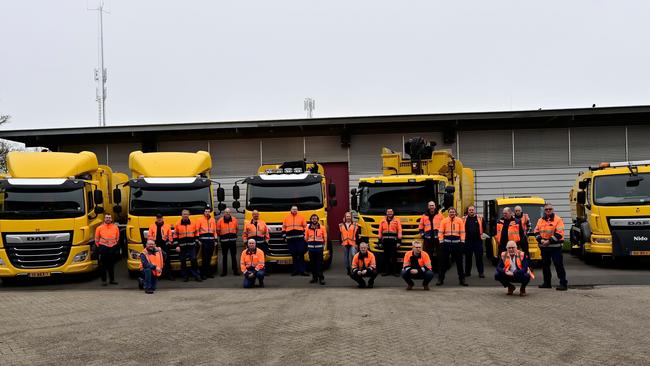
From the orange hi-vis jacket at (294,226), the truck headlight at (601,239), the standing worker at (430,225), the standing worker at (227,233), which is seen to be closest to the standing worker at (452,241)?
the standing worker at (430,225)

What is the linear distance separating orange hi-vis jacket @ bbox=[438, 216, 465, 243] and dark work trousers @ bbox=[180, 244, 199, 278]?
609cm

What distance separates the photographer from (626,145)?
22.1m

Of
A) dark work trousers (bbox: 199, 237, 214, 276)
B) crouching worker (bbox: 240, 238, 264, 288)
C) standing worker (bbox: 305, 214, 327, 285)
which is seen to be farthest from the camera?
dark work trousers (bbox: 199, 237, 214, 276)

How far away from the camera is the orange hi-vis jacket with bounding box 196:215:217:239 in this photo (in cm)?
1394

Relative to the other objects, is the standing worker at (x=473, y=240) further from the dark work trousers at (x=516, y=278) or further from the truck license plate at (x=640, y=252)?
the truck license plate at (x=640, y=252)

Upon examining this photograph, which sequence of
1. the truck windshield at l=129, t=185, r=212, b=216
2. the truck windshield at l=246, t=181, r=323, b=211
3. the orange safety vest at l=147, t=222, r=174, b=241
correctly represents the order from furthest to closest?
1. the truck windshield at l=246, t=181, r=323, b=211
2. the truck windshield at l=129, t=185, r=212, b=216
3. the orange safety vest at l=147, t=222, r=174, b=241

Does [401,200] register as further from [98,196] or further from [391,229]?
[98,196]

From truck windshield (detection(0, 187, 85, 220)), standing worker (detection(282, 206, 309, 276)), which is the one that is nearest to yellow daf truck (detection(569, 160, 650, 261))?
standing worker (detection(282, 206, 309, 276))

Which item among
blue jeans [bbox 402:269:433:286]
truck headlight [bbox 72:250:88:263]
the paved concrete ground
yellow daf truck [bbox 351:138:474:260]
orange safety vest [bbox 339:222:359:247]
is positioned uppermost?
yellow daf truck [bbox 351:138:474:260]

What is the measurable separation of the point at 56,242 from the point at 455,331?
10.0 m

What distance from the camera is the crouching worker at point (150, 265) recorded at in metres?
12.1

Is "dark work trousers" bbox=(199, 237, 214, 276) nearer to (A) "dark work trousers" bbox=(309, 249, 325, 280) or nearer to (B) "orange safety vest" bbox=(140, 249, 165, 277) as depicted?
(B) "orange safety vest" bbox=(140, 249, 165, 277)

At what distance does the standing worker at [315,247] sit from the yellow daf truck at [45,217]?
5.60 meters

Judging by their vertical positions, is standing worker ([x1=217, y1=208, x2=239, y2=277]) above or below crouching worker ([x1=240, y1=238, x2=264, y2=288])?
above
